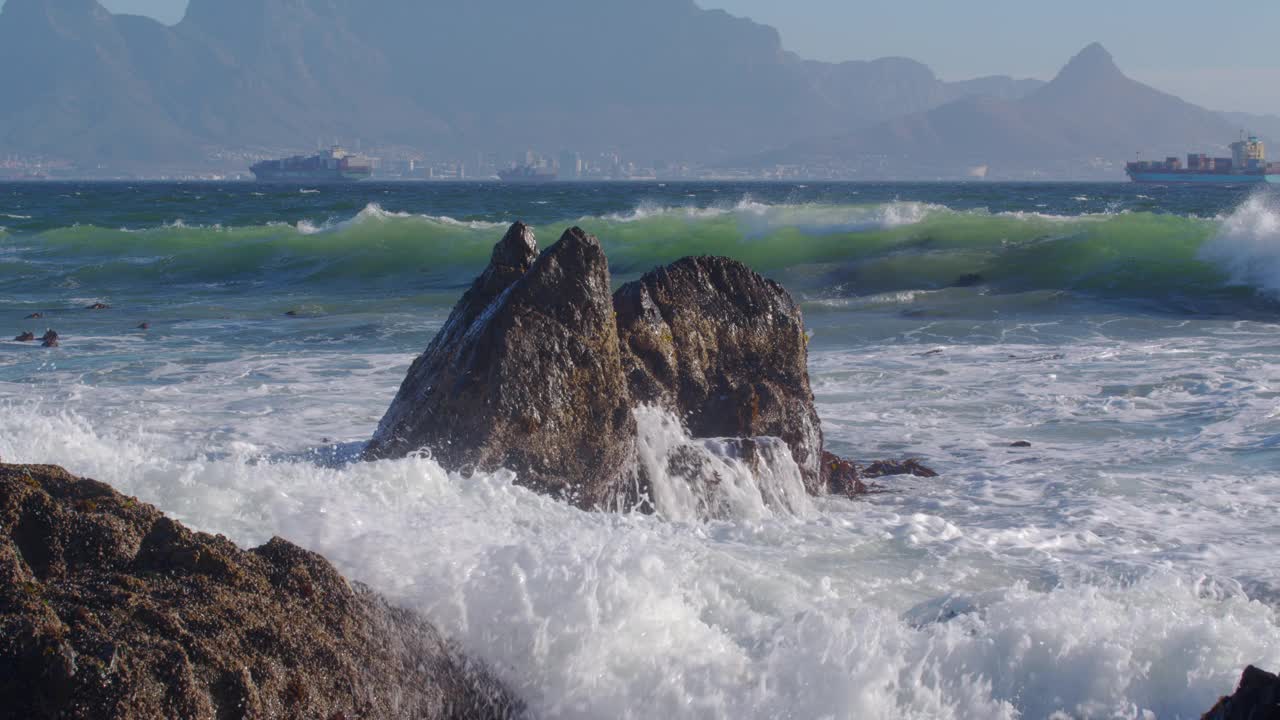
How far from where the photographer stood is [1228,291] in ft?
65.1

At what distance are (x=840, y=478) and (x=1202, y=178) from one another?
11966cm

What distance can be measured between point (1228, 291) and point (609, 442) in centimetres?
1714

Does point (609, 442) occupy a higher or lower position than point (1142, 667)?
higher

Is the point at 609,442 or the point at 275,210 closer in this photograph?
the point at 609,442

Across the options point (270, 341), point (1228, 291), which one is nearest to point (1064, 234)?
point (1228, 291)

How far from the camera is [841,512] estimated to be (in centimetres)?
644

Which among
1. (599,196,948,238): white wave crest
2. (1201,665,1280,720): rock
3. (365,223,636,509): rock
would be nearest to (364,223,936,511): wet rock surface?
(365,223,636,509): rock

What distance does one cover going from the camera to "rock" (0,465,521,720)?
8.89 ft

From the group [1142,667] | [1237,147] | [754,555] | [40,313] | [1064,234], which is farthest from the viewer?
[1237,147]

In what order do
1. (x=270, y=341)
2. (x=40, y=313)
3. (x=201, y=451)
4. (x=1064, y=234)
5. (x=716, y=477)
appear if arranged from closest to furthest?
1. (x=716, y=477)
2. (x=201, y=451)
3. (x=270, y=341)
4. (x=40, y=313)
5. (x=1064, y=234)

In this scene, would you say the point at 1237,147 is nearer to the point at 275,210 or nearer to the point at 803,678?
the point at 275,210

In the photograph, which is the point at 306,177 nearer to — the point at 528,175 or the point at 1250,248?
the point at 528,175

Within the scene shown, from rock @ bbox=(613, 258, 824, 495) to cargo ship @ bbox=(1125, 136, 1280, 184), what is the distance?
377 feet

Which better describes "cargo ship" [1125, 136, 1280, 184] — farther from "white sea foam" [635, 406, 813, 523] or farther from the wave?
"white sea foam" [635, 406, 813, 523]
